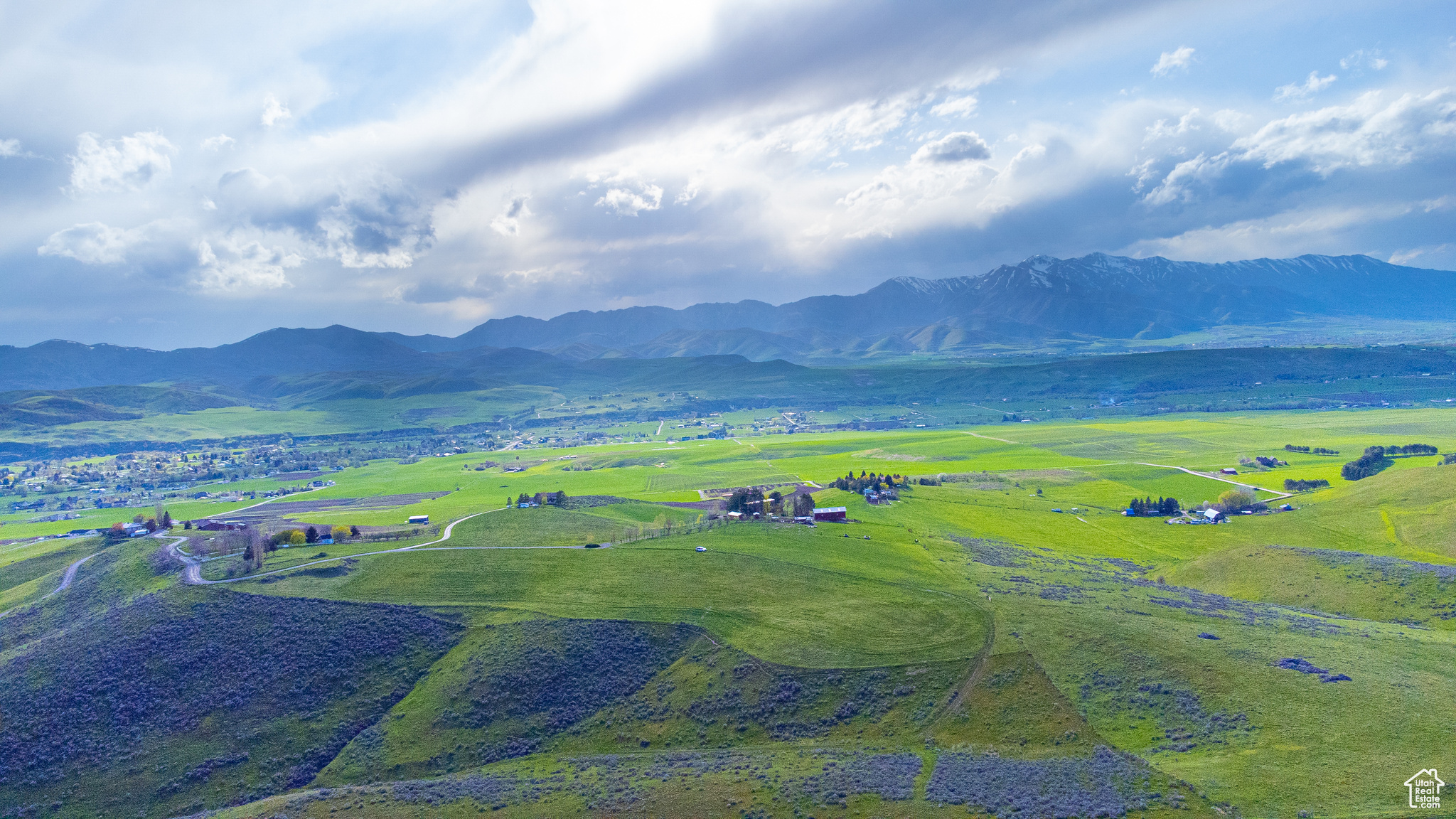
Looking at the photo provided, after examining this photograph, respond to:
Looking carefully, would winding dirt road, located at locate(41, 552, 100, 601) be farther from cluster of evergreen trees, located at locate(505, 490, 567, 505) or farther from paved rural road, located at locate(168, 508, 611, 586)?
cluster of evergreen trees, located at locate(505, 490, 567, 505)

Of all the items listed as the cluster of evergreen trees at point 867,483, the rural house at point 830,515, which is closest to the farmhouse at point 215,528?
the rural house at point 830,515

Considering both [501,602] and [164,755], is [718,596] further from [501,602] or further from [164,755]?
[164,755]

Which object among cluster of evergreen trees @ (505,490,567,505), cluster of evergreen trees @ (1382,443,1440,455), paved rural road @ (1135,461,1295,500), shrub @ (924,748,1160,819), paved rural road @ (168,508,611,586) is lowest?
paved rural road @ (1135,461,1295,500)

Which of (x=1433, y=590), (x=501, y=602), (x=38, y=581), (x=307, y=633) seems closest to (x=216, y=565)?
(x=307, y=633)

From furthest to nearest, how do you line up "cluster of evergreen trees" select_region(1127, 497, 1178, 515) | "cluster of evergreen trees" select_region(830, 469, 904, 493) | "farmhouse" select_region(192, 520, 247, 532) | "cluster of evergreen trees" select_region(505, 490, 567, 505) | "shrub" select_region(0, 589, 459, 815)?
"cluster of evergreen trees" select_region(830, 469, 904, 493) < "cluster of evergreen trees" select_region(505, 490, 567, 505) < "cluster of evergreen trees" select_region(1127, 497, 1178, 515) < "farmhouse" select_region(192, 520, 247, 532) < "shrub" select_region(0, 589, 459, 815)

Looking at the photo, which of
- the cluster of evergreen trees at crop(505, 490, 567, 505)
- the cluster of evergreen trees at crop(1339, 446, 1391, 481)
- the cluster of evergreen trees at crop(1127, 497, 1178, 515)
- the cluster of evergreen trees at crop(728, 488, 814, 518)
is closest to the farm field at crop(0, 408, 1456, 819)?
the cluster of evergreen trees at crop(728, 488, 814, 518)

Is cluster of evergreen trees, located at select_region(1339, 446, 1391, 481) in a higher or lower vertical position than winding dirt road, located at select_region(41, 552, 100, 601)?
lower
